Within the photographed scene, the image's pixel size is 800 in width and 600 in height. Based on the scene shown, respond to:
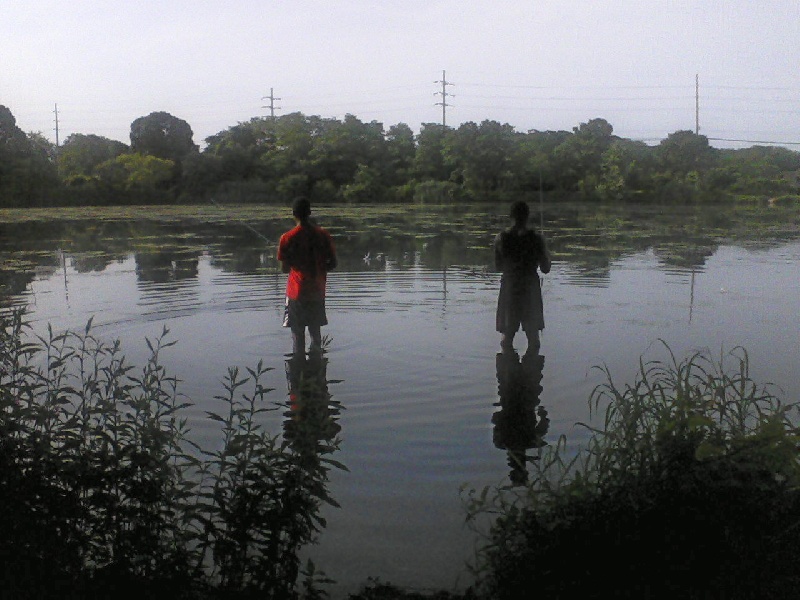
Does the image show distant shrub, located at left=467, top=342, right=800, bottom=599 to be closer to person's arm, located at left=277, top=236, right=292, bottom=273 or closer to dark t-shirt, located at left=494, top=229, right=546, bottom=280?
dark t-shirt, located at left=494, top=229, right=546, bottom=280

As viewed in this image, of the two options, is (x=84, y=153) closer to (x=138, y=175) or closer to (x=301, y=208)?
(x=138, y=175)

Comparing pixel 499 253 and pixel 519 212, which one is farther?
pixel 499 253

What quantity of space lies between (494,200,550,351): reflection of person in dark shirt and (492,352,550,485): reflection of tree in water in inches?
10.0

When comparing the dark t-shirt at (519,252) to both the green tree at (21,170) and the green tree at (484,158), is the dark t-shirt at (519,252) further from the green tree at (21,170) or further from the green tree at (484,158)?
the green tree at (21,170)

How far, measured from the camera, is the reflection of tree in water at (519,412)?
6188 mm

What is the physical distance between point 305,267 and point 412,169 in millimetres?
50869

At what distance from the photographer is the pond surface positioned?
5403 mm

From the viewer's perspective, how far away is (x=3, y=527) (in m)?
3.73

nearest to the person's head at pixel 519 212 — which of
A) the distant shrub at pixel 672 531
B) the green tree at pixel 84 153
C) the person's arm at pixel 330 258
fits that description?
the person's arm at pixel 330 258

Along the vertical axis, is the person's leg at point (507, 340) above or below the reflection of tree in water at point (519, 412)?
above

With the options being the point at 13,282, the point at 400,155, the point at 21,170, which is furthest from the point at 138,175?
the point at 13,282

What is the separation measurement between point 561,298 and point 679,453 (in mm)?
10655

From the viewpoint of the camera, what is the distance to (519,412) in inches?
293

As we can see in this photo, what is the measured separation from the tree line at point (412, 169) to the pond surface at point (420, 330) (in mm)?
25346
